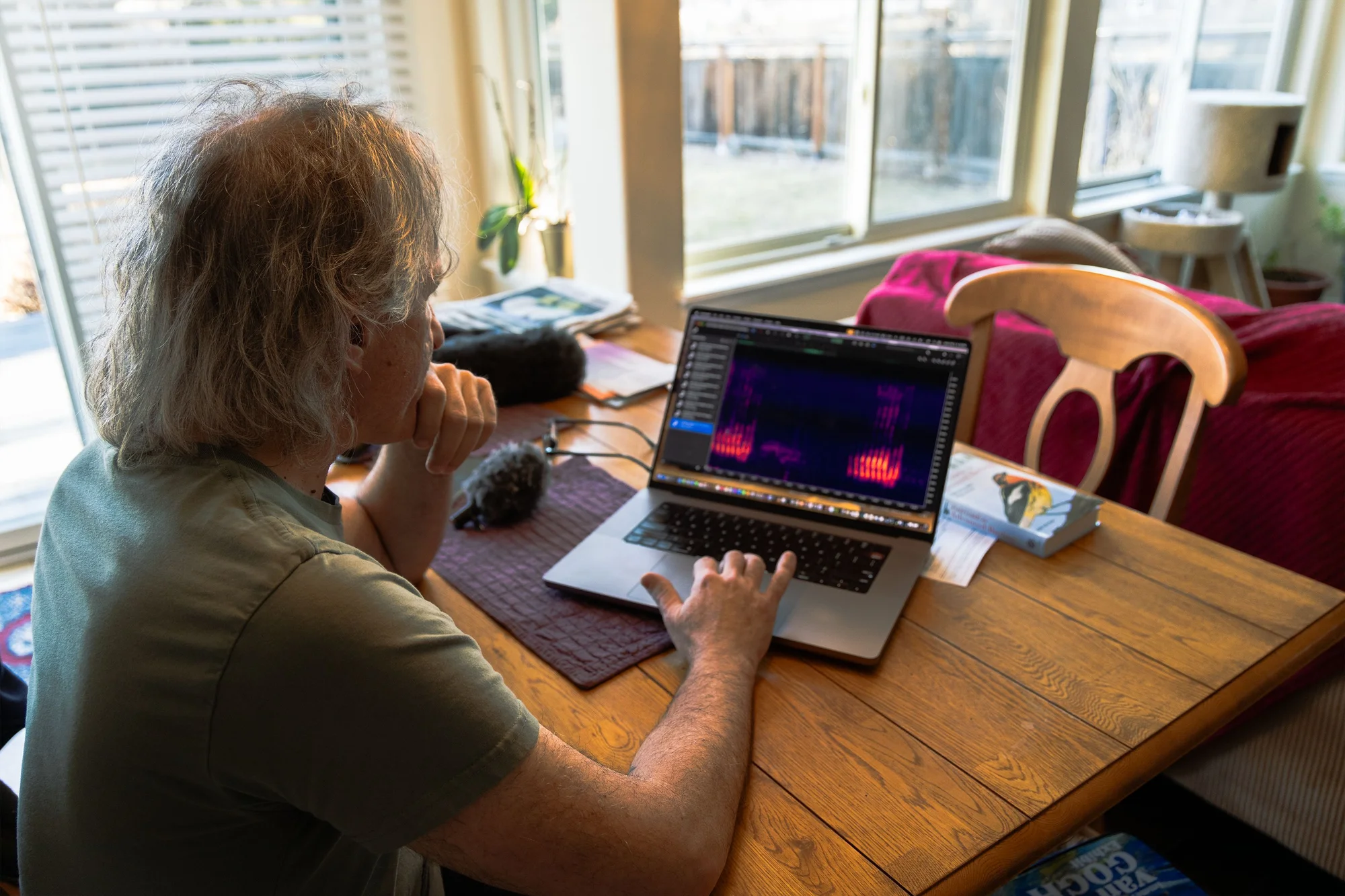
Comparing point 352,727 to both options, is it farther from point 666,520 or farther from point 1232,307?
point 1232,307

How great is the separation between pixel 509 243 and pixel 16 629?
1.57 metres

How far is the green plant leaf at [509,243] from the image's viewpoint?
2.78 meters

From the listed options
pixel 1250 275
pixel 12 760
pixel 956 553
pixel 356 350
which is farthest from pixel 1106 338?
pixel 1250 275

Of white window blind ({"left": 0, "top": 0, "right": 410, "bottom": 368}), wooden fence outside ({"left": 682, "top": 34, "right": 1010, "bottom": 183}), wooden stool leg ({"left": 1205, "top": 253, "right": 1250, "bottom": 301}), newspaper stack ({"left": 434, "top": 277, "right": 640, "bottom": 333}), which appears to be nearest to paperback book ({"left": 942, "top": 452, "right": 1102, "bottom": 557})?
newspaper stack ({"left": 434, "top": 277, "right": 640, "bottom": 333})

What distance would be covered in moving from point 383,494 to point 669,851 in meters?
0.62

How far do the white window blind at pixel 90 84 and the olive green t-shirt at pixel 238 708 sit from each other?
5.64ft

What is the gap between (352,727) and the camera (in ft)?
1.88

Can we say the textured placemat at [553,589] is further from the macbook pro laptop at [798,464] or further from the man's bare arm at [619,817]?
the man's bare arm at [619,817]

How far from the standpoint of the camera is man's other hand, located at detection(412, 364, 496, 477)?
41.4 inches

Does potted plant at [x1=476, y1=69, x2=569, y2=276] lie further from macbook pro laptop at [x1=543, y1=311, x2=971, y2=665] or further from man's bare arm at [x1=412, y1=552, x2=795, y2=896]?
man's bare arm at [x1=412, y1=552, x2=795, y2=896]

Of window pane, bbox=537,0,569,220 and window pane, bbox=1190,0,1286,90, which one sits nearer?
window pane, bbox=537,0,569,220

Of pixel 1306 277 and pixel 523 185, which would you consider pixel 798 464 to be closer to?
pixel 523 185

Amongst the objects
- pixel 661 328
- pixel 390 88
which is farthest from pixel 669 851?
pixel 390 88

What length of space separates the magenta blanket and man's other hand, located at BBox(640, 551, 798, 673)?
0.96m
